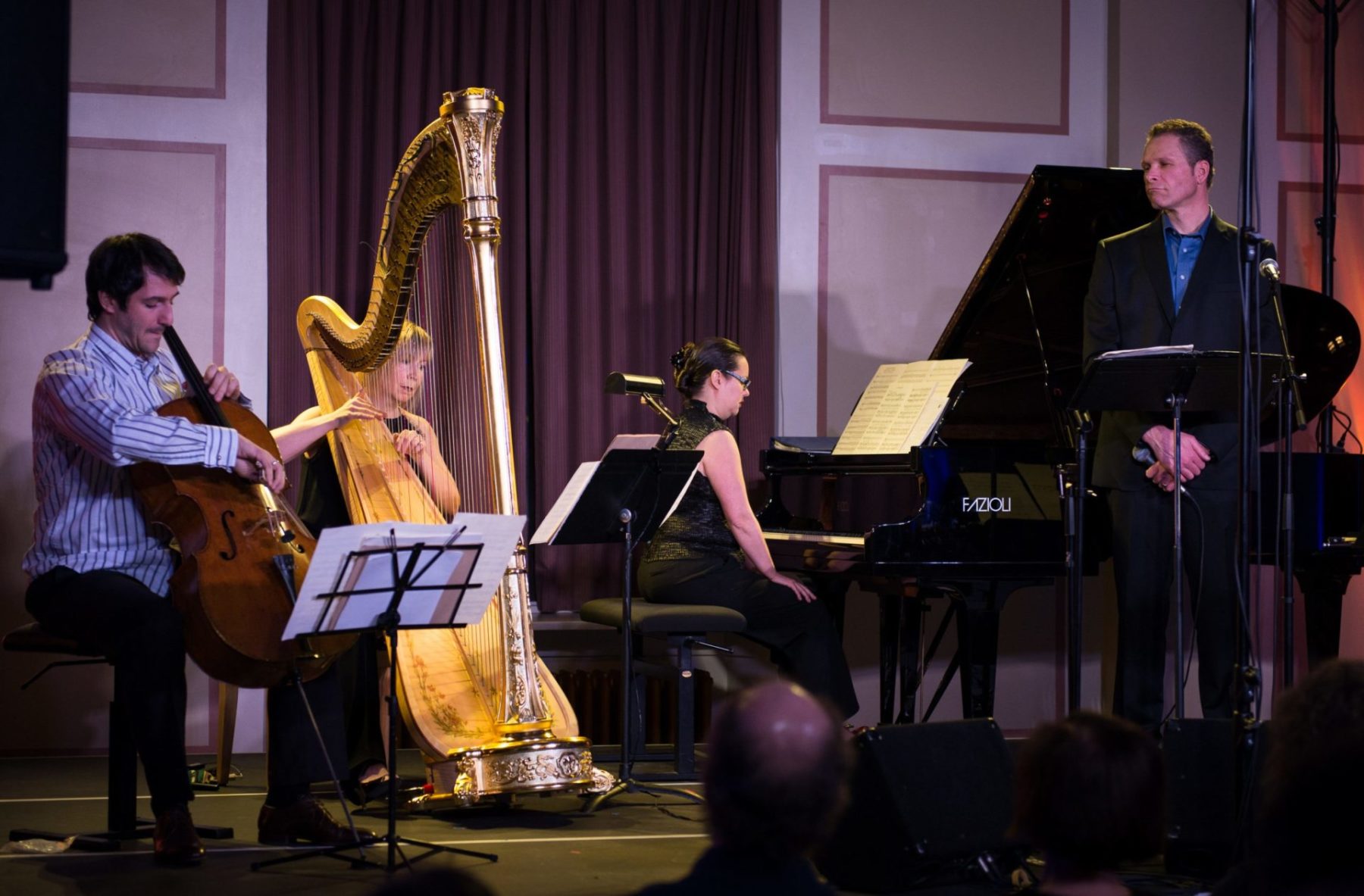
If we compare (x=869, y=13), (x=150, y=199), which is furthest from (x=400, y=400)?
(x=869, y=13)

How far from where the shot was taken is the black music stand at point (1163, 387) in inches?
143

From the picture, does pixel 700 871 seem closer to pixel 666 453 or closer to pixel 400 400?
pixel 666 453

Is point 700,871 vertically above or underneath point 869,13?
underneath

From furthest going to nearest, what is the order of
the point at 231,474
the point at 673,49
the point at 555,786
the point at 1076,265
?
the point at 673,49 < the point at 1076,265 < the point at 555,786 < the point at 231,474

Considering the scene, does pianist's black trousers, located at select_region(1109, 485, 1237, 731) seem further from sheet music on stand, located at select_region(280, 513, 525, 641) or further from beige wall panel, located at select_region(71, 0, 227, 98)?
beige wall panel, located at select_region(71, 0, 227, 98)

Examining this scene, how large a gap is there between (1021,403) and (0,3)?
417 centimetres

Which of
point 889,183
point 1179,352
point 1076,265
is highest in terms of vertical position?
point 889,183

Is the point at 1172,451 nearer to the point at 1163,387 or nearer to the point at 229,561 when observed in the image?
the point at 1163,387

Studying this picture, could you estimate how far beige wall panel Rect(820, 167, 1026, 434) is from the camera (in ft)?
20.3

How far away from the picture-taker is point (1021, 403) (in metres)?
5.29

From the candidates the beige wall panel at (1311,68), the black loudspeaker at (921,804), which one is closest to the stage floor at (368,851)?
the black loudspeaker at (921,804)

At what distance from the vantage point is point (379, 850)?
3.86 m

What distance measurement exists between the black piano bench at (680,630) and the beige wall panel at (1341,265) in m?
3.02

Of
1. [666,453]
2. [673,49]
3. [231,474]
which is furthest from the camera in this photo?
[673,49]
